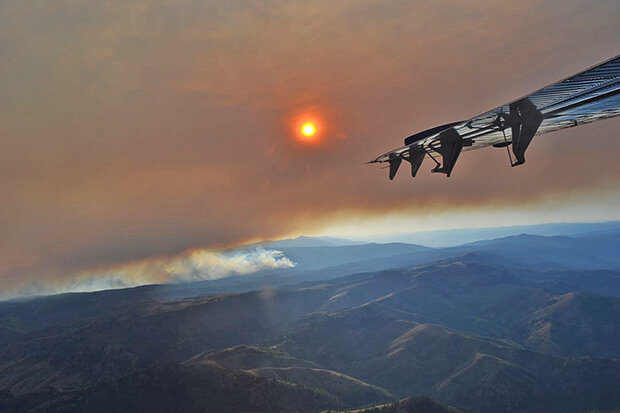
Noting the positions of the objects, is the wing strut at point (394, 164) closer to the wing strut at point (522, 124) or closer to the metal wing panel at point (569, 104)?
the metal wing panel at point (569, 104)

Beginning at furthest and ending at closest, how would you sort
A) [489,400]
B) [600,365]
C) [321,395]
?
[600,365] → [489,400] → [321,395]

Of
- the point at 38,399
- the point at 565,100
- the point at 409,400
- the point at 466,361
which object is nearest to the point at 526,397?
the point at 466,361

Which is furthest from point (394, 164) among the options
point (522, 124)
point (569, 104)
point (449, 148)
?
point (569, 104)

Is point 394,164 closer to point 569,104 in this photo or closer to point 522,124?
point 522,124

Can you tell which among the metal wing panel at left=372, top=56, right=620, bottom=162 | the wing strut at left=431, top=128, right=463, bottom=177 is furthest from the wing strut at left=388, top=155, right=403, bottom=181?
the wing strut at left=431, top=128, right=463, bottom=177

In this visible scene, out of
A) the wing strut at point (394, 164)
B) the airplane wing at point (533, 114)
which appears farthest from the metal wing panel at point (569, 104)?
the wing strut at point (394, 164)

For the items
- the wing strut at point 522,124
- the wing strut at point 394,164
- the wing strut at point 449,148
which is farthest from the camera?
the wing strut at point 394,164

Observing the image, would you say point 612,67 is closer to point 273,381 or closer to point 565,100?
point 565,100
